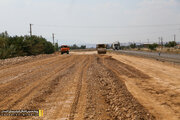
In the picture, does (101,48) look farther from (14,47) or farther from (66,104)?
(66,104)

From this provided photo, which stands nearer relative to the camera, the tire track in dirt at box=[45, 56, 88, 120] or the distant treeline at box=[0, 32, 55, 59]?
the tire track in dirt at box=[45, 56, 88, 120]

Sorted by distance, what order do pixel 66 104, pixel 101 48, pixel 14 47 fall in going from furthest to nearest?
pixel 101 48 < pixel 14 47 < pixel 66 104

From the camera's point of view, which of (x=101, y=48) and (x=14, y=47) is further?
(x=101, y=48)

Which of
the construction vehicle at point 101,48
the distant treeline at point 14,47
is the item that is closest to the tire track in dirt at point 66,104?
the distant treeline at point 14,47

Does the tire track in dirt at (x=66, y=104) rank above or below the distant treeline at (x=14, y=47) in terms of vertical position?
below

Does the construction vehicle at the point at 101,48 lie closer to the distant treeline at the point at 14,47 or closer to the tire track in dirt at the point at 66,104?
the distant treeline at the point at 14,47

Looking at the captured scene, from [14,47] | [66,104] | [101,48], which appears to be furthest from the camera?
[101,48]

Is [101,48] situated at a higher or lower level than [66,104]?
higher

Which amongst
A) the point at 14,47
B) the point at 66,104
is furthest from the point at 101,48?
the point at 66,104

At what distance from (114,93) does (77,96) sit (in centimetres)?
176

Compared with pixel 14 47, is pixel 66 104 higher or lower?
lower

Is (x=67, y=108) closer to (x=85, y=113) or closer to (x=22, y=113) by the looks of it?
(x=85, y=113)

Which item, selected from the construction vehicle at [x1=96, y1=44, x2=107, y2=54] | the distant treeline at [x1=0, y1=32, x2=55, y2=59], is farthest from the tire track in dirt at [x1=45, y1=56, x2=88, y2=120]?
the construction vehicle at [x1=96, y1=44, x2=107, y2=54]

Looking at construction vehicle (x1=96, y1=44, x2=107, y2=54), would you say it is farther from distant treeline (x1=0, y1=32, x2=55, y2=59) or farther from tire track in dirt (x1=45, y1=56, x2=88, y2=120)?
tire track in dirt (x1=45, y1=56, x2=88, y2=120)
